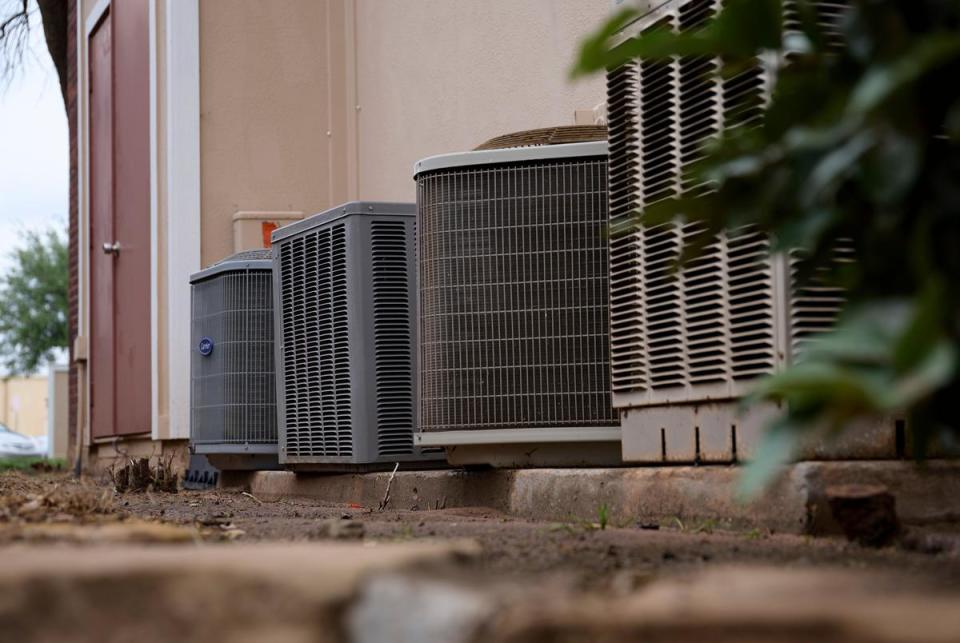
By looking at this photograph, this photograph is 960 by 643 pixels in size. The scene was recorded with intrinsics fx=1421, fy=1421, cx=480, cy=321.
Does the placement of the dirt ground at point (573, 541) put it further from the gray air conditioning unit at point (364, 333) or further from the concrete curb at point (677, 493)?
the gray air conditioning unit at point (364, 333)

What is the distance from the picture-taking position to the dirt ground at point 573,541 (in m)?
2.48

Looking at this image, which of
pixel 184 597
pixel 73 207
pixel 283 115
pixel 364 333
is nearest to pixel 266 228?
pixel 283 115

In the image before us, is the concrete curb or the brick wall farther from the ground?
the brick wall

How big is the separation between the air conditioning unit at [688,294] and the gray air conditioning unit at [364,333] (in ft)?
5.54

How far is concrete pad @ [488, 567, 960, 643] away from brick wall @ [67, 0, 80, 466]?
497 inches

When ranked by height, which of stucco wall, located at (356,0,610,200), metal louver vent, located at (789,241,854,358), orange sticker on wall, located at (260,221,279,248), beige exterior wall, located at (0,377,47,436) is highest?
stucco wall, located at (356,0,610,200)

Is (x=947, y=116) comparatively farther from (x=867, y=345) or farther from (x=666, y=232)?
(x=666, y=232)

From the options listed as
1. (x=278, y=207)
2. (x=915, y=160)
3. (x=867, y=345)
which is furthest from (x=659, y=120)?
(x=278, y=207)

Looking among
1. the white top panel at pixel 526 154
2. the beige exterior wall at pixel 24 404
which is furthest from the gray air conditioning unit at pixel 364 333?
the beige exterior wall at pixel 24 404

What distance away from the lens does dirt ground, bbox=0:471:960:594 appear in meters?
2.48

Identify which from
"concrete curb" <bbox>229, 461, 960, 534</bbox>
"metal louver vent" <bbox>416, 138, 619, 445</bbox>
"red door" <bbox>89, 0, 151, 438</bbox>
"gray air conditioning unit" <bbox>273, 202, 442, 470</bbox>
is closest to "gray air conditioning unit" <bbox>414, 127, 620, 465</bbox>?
"metal louver vent" <bbox>416, 138, 619, 445</bbox>

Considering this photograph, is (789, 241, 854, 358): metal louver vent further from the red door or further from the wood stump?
the red door

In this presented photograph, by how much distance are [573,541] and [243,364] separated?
4.43 meters

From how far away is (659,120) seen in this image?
13.2ft
